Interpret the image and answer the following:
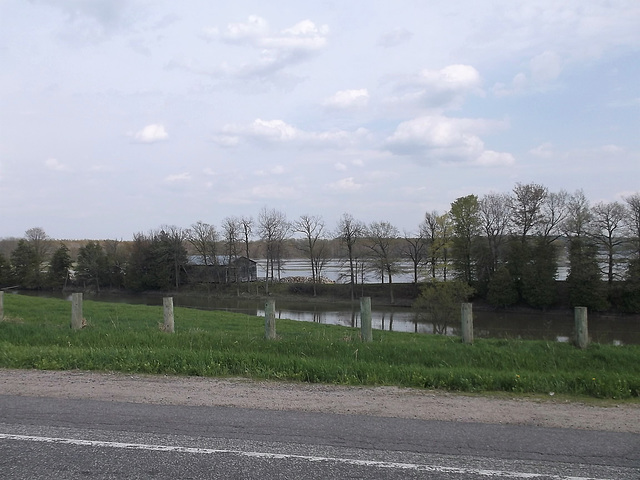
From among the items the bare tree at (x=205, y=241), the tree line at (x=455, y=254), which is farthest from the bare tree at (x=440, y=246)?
the bare tree at (x=205, y=241)

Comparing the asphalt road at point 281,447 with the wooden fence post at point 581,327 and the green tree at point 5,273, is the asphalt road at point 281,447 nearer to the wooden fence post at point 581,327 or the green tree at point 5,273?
the wooden fence post at point 581,327

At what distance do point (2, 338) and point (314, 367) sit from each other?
7654mm

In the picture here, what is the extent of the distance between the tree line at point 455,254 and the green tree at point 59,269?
6.2 inches

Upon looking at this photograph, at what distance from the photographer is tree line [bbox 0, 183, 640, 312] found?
2094 inches

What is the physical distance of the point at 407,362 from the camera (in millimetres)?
9938

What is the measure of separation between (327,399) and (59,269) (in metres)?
86.3

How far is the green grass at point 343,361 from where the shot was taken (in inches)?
330

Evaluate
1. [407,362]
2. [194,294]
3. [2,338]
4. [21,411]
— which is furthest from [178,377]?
[194,294]

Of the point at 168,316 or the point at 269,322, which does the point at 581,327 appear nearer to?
the point at 269,322

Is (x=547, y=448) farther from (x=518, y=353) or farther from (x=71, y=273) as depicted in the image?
(x=71, y=273)

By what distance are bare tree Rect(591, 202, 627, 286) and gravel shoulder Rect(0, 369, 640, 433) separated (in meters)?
52.5

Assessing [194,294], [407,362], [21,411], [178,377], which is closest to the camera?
[21,411]

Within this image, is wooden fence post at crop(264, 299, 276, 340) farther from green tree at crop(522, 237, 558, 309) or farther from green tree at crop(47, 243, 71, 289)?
green tree at crop(47, 243, 71, 289)

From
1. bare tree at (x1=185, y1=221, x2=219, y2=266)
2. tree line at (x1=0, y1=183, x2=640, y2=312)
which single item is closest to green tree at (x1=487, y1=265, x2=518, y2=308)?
tree line at (x1=0, y1=183, x2=640, y2=312)
